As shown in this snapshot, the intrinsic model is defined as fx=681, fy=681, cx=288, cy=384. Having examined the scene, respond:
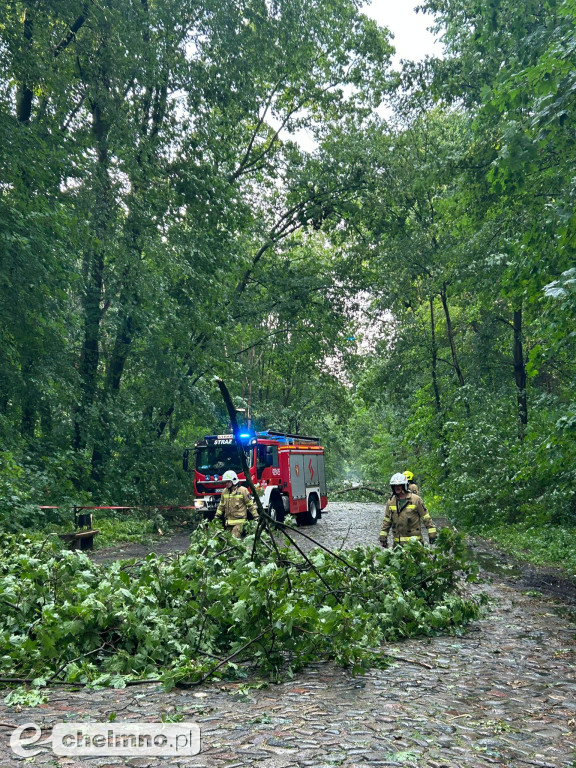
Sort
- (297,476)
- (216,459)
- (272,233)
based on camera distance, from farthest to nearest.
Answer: (272,233) < (297,476) < (216,459)

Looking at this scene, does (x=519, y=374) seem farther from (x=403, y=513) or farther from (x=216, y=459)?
(x=403, y=513)

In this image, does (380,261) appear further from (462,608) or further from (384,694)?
(384,694)

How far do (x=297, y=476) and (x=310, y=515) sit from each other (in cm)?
223

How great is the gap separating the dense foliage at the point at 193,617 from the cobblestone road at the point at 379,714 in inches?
11.2

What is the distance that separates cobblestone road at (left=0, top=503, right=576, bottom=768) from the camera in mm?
3855

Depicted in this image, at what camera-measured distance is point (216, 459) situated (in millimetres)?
20828

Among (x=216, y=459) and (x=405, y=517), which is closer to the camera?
(x=405, y=517)

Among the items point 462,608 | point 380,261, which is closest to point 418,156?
point 380,261

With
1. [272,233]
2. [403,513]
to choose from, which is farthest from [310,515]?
[403,513]

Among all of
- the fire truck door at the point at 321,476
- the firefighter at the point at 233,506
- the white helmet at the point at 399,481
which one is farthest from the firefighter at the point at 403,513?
the fire truck door at the point at 321,476

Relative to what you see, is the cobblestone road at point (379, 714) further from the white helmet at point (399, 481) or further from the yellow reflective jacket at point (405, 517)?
the white helmet at point (399, 481)

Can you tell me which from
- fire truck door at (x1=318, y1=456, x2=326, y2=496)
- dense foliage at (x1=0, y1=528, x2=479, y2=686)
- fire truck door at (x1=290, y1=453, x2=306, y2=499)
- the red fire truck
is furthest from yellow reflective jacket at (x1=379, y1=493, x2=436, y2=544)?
fire truck door at (x1=318, y1=456, x2=326, y2=496)

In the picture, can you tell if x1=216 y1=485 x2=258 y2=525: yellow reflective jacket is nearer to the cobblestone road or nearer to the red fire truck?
the cobblestone road

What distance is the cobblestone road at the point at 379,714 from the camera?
12.6ft
